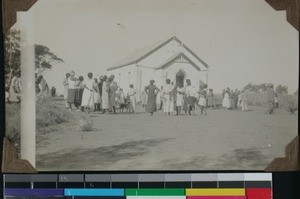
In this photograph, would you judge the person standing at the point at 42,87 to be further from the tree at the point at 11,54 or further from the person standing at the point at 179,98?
the person standing at the point at 179,98

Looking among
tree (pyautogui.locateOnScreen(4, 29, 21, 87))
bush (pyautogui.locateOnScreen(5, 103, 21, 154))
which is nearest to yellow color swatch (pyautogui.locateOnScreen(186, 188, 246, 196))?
bush (pyautogui.locateOnScreen(5, 103, 21, 154))

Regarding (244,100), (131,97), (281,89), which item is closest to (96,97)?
(131,97)

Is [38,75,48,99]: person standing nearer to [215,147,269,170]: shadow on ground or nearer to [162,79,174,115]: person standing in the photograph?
[162,79,174,115]: person standing

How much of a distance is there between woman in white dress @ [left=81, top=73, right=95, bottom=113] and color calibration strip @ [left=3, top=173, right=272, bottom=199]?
219 mm

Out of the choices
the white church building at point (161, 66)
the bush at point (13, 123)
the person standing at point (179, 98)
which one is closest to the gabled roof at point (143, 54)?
the white church building at point (161, 66)

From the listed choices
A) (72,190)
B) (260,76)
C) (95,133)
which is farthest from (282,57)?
(72,190)

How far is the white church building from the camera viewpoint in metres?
1.22

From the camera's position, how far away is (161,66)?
4.04 ft

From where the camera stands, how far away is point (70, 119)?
1.23 m

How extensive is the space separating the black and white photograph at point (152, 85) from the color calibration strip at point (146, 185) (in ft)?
0.10

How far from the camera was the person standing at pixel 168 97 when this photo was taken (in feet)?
4.02

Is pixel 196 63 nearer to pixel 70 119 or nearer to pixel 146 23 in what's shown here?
pixel 146 23

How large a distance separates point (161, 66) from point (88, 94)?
0.25 m

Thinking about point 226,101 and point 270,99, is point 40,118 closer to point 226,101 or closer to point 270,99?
point 226,101
